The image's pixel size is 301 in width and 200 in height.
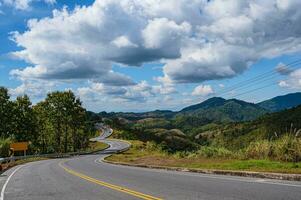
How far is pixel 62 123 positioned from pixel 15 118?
1000 centimetres

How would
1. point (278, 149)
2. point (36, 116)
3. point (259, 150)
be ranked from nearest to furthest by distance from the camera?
point (278, 149) < point (259, 150) < point (36, 116)

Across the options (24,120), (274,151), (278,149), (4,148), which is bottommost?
(4,148)

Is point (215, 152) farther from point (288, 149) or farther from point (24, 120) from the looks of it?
point (24, 120)

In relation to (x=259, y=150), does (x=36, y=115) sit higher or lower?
higher

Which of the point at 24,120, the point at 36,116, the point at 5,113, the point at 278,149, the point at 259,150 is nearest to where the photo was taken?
the point at 278,149

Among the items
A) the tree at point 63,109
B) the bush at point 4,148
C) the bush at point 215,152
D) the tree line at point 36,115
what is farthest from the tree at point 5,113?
the bush at point 215,152

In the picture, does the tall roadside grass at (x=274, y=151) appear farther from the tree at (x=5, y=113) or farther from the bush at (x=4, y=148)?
the tree at (x=5, y=113)

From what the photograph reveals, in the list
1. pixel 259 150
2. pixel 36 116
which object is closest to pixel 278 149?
pixel 259 150

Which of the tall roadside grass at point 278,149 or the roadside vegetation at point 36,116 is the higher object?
the roadside vegetation at point 36,116

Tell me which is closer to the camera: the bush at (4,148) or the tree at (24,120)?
the bush at (4,148)

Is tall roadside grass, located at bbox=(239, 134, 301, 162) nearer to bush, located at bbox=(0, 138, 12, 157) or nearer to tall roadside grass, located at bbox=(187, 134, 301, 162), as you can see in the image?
tall roadside grass, located at bbox=(187, 134, 301, 162)

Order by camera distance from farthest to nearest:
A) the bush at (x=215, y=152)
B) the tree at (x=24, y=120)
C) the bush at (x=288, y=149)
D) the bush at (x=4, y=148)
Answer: the tree at (x=24, y=120), the bush at (x=4, y=148), the bush at (x=215, y=152), the bush at (x=288, y=149)

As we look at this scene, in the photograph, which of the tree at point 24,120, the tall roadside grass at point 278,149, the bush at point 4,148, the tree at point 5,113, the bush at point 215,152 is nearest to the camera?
the tall roadside grass at point 278,149

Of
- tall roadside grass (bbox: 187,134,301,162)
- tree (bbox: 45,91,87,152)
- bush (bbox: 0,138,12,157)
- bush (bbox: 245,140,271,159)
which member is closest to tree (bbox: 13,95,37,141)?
tree (bbox: 45,91,87,152)
